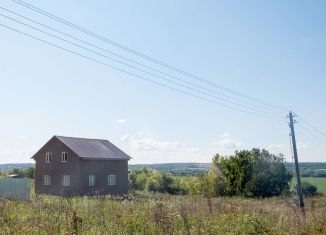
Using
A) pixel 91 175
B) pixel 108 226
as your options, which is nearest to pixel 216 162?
pixel 91 175

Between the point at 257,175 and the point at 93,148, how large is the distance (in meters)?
18.9

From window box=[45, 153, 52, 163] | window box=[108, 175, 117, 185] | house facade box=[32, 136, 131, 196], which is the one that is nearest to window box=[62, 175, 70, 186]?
house facade box=[32, 136, 131, 196]

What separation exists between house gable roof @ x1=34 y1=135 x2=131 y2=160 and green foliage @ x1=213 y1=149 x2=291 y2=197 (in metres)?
13.0

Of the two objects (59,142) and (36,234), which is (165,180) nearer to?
(59,142)

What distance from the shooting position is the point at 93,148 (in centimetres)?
4647

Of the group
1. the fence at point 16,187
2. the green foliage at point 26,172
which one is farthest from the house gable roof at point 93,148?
the green foliage at point 26,172

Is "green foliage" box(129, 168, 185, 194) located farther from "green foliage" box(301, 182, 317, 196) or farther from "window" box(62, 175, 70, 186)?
"green foliage" box(301, 182, 317, 196)

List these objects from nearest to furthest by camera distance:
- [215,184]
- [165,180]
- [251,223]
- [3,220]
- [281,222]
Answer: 1. [3,220]
2. [251,223]
3. [281,222]
4. [215,184]
5. [165,180]

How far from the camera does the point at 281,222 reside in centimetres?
1441

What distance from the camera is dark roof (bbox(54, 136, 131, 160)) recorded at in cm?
4391

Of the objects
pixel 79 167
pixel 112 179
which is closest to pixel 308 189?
pixel 112 179

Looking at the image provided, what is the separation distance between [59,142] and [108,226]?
34.6m

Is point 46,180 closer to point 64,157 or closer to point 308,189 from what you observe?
point 64,157

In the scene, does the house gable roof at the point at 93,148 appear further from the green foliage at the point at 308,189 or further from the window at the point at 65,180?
the green foliage at the point at 308,189
